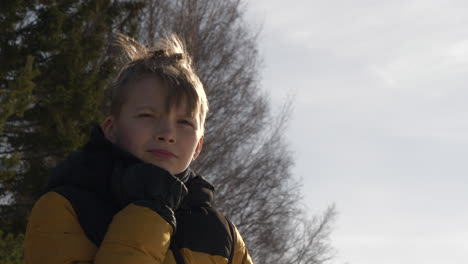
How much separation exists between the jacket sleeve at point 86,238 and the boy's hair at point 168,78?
17.8 inches

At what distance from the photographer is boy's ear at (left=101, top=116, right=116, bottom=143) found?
9.63 ft

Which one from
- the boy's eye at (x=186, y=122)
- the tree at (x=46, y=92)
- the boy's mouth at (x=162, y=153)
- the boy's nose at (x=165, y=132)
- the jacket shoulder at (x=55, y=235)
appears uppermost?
the tree at (x=46, y=92)

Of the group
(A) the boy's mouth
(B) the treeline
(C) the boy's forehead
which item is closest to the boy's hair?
(C) the boy's forehead

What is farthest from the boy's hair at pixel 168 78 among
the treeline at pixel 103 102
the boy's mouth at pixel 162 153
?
the treeline at pixel 103 102

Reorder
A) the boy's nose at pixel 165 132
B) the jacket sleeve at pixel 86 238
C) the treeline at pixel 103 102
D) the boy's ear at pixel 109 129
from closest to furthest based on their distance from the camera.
Answer: the jacket sleeve at pixel 86 238 < the boy's nose at pixel 165 132 < the boy's ear at pixel 109 129 < the treeline at pixel 103 102

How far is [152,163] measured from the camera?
277cm

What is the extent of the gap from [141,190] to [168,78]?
0.46 m

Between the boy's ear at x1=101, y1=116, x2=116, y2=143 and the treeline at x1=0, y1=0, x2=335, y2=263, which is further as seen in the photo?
the treeline at x1=0, y1=0, x2=335, y2=263

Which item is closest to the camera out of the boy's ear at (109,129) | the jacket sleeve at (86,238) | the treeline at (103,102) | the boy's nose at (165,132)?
the jacket sleeve at (86,238)

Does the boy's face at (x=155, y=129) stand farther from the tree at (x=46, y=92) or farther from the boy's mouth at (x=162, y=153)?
the tree at (x=46, y=92)

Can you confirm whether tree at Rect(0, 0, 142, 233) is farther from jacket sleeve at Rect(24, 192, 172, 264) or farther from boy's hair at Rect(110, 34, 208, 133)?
jacket sleeve at Rect(24, 192, 172, 264)

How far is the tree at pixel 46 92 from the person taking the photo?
11094mm

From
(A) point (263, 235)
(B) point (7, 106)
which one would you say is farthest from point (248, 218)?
(B) point (7, 106)

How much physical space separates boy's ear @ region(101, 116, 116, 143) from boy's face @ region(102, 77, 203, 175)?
0.07 metres
